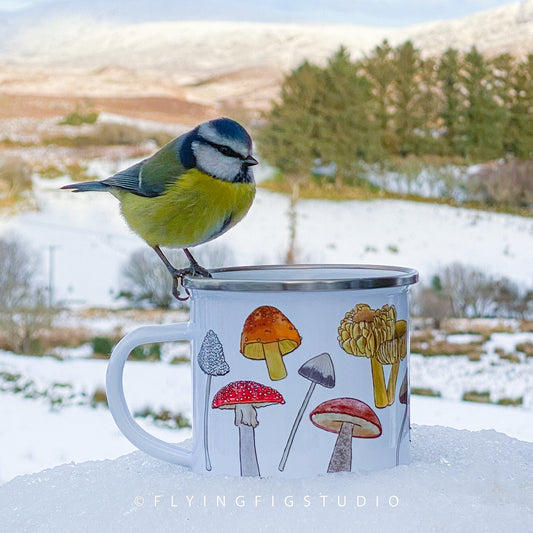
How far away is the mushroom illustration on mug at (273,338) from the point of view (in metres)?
0.44

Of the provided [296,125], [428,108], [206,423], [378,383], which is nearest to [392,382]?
[378,383]

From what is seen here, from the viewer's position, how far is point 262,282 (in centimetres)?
44

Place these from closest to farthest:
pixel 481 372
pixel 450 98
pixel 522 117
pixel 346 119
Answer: pixel 481 372
pixel 522 117
pixel 450 98
pixel 346 119

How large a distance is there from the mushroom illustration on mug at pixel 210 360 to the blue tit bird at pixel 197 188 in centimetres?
10

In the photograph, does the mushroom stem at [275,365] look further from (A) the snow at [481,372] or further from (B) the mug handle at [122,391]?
(A) the snow at [481,372]

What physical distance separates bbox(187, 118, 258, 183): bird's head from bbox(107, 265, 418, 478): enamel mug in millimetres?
105

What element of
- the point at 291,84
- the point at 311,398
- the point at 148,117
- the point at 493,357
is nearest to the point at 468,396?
the point at 493,357

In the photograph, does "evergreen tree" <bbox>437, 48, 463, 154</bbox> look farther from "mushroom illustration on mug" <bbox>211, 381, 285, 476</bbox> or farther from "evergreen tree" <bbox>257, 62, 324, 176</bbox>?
"mushroom illustration on mug" <bbox>211, 381, 285, 476</bbox>

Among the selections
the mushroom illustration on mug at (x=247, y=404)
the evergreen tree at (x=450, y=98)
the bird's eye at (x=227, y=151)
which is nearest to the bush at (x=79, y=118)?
Answer: the evergreen tree at (x=450, y=98)

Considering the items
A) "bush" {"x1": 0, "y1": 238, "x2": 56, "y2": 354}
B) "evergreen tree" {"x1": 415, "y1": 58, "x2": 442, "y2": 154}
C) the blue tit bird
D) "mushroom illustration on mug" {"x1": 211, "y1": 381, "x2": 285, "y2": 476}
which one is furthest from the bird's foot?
"evergreen tree" {"x1": 415, "y1": 58, "x2": 442, "y2": 154}

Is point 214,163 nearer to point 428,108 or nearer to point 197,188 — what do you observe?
point 197,188

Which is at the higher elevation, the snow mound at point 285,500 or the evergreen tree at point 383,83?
the evergreen tree at point 383,83

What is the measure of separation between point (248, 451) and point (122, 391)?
0.09m

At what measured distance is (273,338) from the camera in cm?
44
